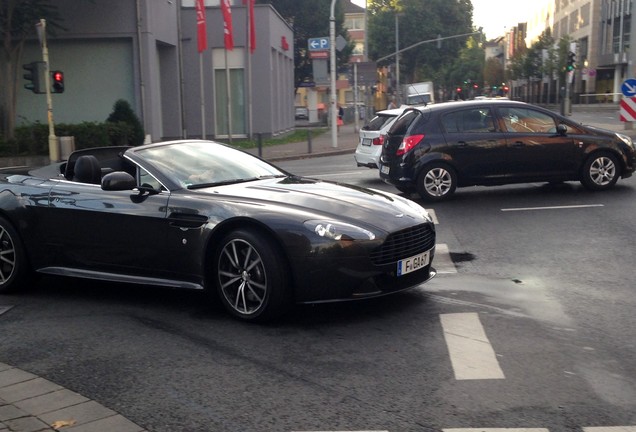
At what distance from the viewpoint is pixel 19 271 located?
7.58 metres

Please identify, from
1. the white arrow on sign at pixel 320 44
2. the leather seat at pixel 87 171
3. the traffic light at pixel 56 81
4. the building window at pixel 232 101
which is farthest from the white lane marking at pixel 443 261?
the building window at pixel 232 101

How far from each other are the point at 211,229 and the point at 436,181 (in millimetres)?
7255

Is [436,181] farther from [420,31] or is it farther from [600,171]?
[420,31]

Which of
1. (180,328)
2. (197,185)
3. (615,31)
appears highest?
(615,31)

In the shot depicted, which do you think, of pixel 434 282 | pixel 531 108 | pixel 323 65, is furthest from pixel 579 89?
pixel 434 282

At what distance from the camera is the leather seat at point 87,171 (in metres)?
7.46

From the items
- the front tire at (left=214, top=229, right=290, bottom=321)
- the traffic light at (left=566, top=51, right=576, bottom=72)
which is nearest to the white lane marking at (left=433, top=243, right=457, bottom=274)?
the front tire at (left=214, top=229, right=290, bottom=321)

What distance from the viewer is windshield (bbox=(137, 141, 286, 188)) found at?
7148 millimetres

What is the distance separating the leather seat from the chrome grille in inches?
109

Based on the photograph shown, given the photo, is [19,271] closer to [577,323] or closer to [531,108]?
[577,323]

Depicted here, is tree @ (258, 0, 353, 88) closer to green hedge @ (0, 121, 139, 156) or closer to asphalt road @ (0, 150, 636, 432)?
green hedge @ (0, 121, 139, 156)

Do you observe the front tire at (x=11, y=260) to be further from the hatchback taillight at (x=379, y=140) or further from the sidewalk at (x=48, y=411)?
the hatchback taillight at (x=379, y=140)

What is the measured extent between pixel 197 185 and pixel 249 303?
126 cm

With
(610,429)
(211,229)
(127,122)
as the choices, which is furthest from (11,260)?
(127,122)
